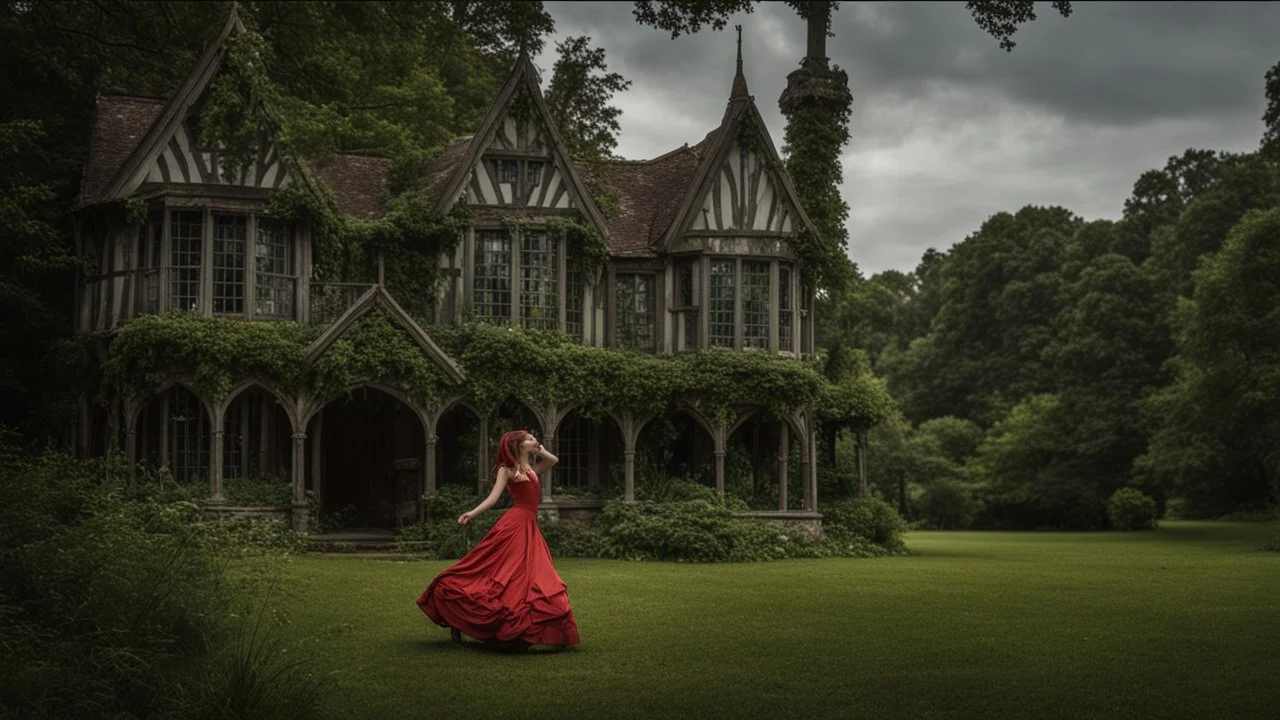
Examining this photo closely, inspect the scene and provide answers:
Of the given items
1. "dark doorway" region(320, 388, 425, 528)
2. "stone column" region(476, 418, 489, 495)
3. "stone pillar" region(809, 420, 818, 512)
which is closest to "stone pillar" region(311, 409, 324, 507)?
"dark doorway" region(320, 388, 425, 528)

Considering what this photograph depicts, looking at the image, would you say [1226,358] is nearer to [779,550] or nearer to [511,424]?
[779,550]

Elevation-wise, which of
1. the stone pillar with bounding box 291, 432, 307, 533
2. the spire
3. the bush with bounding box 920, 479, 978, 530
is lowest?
the bush with bounding box 920, 479, 978, 530

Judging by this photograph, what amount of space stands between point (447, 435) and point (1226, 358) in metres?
24.4

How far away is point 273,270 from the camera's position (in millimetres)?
28891

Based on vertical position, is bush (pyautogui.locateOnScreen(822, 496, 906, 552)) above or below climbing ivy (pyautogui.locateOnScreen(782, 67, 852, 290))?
below

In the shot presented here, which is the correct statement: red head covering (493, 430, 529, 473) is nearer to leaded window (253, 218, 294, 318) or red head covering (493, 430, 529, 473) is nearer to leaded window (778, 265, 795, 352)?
leaded window (253, 218, 294, 318)

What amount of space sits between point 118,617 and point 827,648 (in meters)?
6.81

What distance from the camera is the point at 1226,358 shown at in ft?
136

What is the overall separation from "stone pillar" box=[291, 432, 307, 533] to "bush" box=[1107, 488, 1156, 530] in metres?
32.0

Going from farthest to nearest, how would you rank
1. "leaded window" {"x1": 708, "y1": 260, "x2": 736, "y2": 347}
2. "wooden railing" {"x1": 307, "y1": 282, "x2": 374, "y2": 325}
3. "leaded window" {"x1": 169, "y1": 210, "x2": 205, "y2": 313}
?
"leaded window" {"x1": 708, "y1": 260, "x2": 736, "y2": 347}, "wooden railing" {"x1": 307, "y1": 282, "x2": 374, "y2": 325}, "leaded window" {"x1": 169, "y1": 210, "x2": 205, "y2": 313}

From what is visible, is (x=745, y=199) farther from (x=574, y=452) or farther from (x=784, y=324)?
(x=574, y=452)

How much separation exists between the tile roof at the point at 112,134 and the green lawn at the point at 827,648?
11.0 meters

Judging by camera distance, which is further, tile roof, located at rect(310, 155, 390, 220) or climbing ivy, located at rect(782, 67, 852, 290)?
climbing ivy, located at rect(782, 67, 852, 290)

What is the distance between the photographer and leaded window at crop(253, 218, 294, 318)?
28.6 metres
